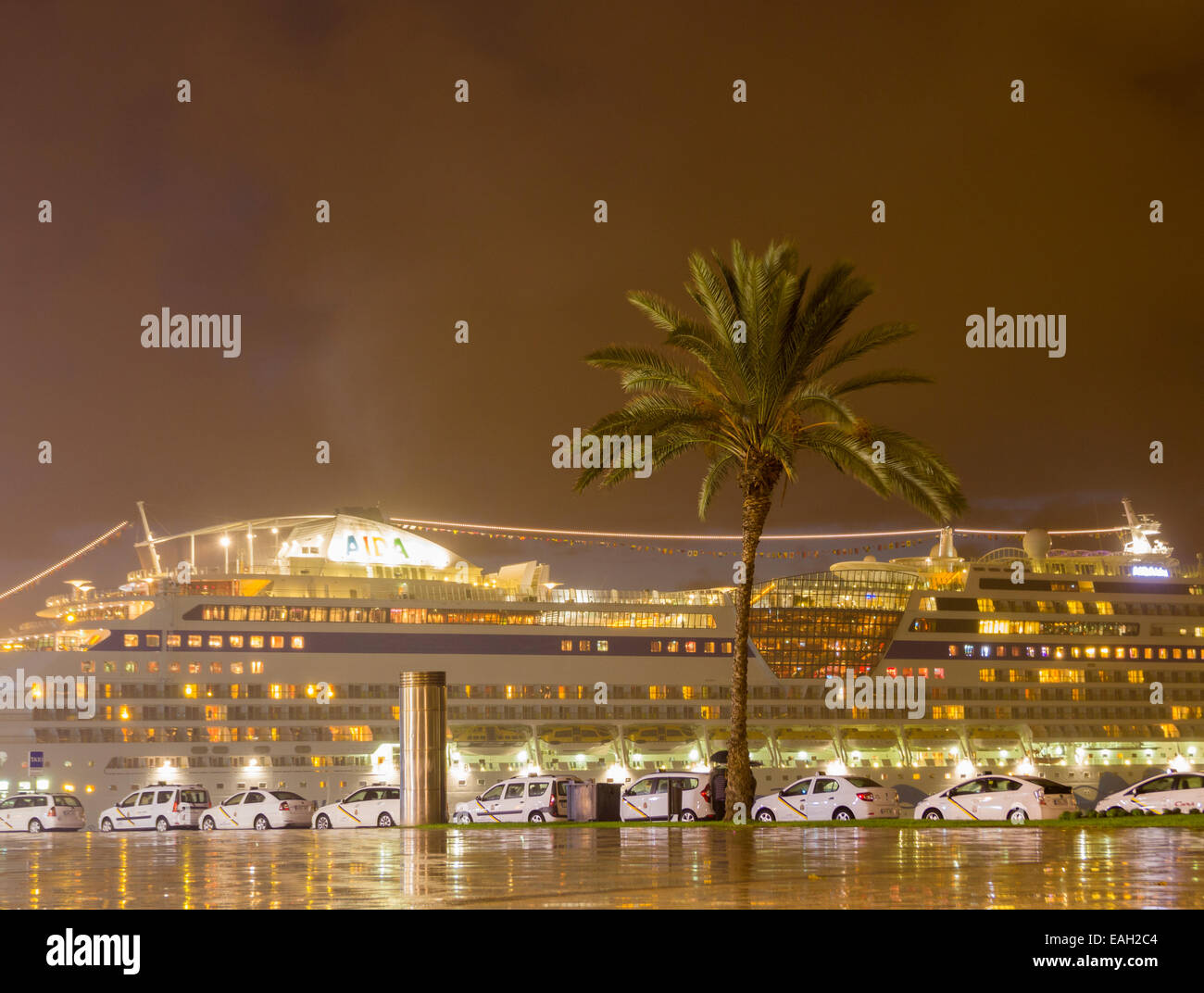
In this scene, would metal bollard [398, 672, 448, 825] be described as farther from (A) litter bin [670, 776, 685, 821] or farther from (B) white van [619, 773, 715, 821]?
(A) litter bin [670, 776, 685, 821]

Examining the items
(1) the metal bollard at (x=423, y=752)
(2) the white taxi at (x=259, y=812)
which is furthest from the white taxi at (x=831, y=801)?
(2) the white taxi at (x=259, y=812)

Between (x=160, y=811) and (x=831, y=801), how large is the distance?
74.3 ft

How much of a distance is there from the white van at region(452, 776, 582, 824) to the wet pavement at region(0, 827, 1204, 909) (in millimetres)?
13738

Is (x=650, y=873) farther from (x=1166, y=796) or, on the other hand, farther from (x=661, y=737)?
(x=661, y=737)

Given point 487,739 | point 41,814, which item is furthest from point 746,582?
point 487,739

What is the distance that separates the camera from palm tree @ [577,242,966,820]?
88.1 ft

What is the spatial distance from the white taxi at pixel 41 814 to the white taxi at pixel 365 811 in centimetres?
1079

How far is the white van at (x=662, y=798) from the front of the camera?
3228 cm

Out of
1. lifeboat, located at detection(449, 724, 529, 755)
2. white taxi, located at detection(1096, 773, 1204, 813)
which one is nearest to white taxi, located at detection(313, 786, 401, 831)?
white taxi, located at detection(1096, 773, 1204, 813)
